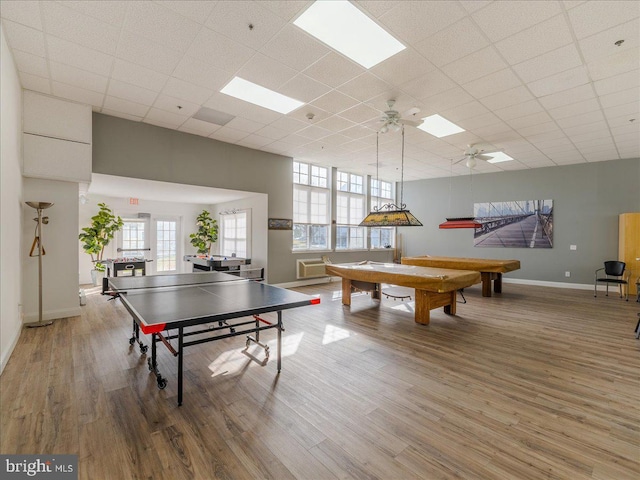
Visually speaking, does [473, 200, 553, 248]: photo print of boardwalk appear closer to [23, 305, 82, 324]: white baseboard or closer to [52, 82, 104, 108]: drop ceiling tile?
[52, 82, 104, 108]: drop ceiling tile

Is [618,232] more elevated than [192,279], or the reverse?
[618,232]

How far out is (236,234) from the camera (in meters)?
8.49

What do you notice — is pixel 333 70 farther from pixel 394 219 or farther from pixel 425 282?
pixel 425 282

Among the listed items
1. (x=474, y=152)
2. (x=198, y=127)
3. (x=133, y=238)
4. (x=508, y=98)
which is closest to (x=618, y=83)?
(x=508, y=98)

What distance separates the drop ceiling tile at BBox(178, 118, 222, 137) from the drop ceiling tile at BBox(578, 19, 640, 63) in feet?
17.3

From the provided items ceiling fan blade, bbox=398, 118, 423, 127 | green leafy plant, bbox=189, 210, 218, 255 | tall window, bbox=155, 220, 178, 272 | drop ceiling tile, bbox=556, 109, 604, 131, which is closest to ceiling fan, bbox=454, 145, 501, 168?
drop ceiling tile, bbox=556, 109, 604, 131

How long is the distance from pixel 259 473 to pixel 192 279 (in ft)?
9.10

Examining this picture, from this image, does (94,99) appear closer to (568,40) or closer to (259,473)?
(259,473)

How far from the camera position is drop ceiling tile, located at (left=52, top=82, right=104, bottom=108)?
3.99 m

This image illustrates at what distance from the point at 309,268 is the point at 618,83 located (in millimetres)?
6476

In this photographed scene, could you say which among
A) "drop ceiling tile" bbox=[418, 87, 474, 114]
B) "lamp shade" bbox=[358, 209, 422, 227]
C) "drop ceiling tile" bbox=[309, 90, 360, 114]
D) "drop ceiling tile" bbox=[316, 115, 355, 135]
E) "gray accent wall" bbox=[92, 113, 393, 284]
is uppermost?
"drop ceiling tile" bbox=[316, 115, 355, 135]

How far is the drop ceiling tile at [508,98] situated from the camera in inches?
157

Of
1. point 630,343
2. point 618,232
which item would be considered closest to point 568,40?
point 630,343

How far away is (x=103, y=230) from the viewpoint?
7504 mm
